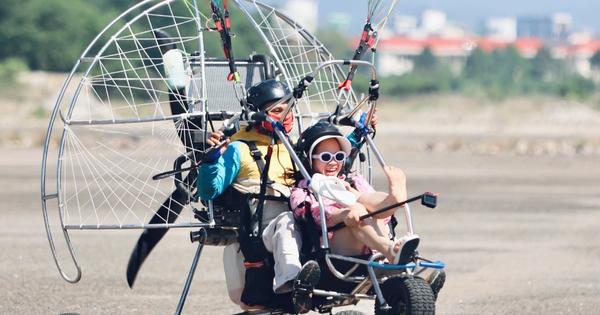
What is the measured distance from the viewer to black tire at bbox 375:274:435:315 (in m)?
4.41

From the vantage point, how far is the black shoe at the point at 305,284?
179 inches

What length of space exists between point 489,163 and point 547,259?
13.7m

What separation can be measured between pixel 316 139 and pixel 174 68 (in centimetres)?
166

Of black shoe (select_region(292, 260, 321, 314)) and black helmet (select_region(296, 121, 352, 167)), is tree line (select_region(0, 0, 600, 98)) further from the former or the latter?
black shoe (select_region(292, 260, 321, 314))

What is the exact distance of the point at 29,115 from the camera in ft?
134

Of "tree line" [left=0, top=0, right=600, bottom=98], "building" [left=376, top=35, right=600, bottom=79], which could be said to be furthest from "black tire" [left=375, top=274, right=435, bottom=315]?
"building" [left=376, top=35, right=600, bottom=79]

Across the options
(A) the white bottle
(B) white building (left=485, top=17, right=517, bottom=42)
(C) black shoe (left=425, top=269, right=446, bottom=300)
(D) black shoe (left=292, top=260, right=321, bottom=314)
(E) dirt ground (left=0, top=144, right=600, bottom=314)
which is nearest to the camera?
(D) black shoe (left=292, top=260, right=321, bottom=314)

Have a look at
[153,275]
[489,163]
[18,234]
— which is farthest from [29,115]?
[153,275]

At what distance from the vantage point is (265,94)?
544 centimetres

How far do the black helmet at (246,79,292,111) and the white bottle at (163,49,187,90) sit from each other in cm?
93

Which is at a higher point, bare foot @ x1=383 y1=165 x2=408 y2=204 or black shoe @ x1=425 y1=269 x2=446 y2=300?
bare foot @ x1=383 y1=165 x2=408 y2=204

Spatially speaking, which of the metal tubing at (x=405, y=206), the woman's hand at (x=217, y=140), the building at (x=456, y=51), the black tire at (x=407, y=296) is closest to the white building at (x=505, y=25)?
the building at (x=456, y=51)

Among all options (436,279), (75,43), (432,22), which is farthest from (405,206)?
(432,22)

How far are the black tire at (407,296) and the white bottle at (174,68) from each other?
2.39 m
